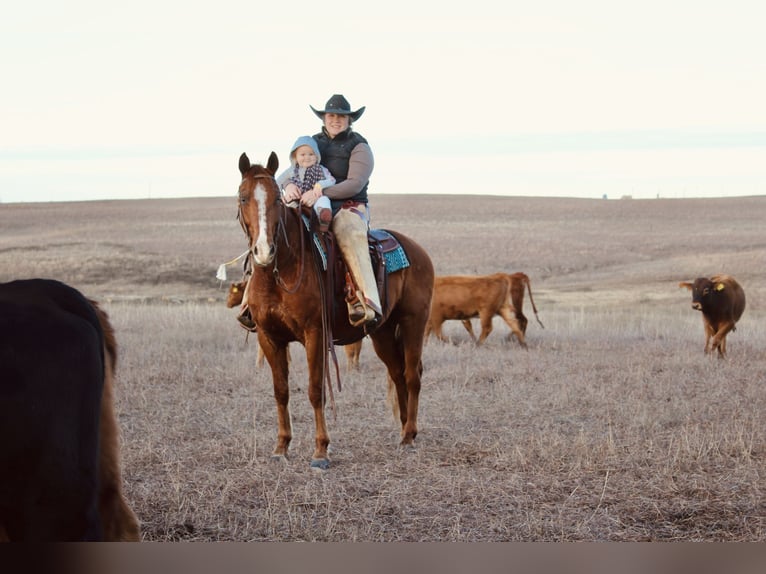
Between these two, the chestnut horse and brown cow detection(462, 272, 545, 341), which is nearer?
the chestnut horse

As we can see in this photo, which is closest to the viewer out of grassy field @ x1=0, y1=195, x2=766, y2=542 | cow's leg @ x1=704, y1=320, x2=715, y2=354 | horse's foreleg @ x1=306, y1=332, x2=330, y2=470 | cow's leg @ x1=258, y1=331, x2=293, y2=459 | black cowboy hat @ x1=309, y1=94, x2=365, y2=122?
grassy field @ x1=0, y1=195, x2=766, y2=542

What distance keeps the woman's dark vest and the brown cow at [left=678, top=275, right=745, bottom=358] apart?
26.1ft

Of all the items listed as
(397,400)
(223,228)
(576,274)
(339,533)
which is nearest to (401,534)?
(339,533)

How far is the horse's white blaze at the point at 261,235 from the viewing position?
6.65 meters

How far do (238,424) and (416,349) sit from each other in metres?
1.85

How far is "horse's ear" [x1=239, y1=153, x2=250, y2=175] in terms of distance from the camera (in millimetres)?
6855

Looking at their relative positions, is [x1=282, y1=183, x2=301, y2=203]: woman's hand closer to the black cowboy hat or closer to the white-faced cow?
the black cowboy hat

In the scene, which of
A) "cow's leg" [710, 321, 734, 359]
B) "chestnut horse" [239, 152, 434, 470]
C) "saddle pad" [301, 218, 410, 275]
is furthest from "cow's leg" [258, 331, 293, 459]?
"cow's leg" [710, 321, 734, 359]

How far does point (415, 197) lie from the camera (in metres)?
80.1

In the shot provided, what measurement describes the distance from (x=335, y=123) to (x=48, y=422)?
5787 millimetres

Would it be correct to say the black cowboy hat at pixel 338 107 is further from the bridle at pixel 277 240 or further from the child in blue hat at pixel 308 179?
the bridle at pixel 277 240

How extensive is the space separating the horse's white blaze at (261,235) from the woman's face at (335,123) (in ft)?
4.20

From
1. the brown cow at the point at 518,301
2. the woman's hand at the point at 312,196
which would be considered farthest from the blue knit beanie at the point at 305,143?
the brown cow at the point at 518,301

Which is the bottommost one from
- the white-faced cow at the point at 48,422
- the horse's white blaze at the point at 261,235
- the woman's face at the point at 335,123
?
the white-faced cow at the point at 48,422
